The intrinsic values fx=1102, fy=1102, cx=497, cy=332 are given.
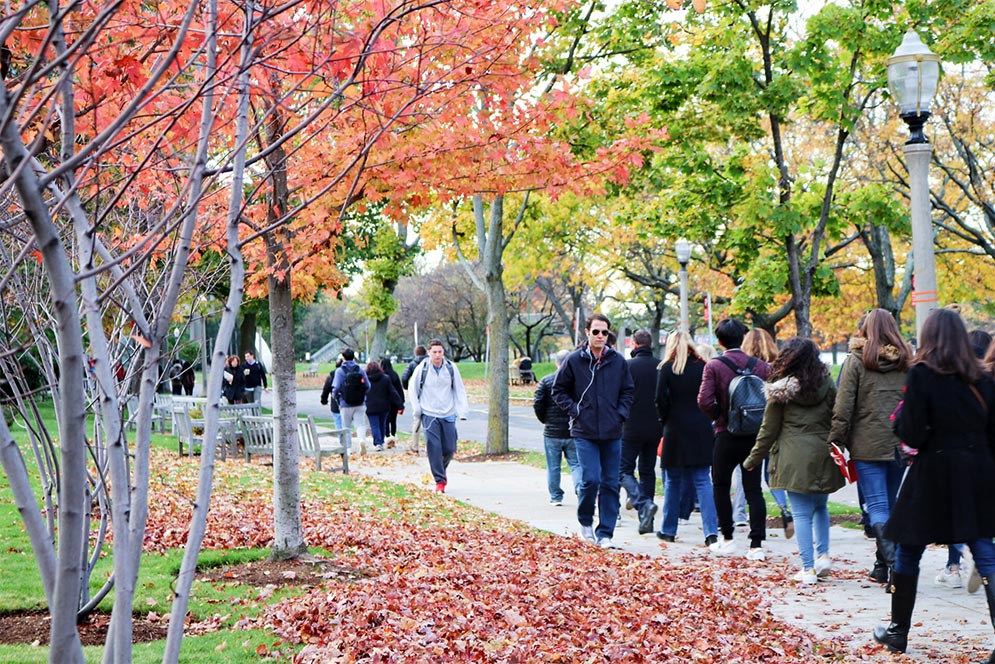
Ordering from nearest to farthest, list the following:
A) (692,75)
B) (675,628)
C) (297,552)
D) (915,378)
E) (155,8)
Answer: (155,8) → (915,378) → (675,628) → (297,552) → (692,75)

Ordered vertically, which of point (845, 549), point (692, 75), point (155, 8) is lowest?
point (845, 549)

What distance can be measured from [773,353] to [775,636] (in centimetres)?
413

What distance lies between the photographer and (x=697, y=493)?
1053 centimetres

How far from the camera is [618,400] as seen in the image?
10055mm

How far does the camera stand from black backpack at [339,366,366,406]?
67.5 ft

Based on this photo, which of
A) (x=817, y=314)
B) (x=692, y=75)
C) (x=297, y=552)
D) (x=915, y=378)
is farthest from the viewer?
(x=817, y=314)

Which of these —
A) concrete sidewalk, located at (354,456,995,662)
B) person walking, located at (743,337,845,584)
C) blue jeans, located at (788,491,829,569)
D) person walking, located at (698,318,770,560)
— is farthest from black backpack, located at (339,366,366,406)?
blue jeans, located at (788,491,829,569)

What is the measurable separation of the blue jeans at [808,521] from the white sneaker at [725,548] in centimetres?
123

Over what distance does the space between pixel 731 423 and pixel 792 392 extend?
118 centimetres

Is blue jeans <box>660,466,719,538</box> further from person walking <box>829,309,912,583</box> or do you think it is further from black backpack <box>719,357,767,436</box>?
person walking <box>829,309,912,583</box>

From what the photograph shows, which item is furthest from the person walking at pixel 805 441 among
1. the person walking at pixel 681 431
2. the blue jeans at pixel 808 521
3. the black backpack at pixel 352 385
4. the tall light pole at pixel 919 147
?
the black backpack at pixel 352 385

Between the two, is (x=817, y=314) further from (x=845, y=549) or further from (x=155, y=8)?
(x=155, y=8)

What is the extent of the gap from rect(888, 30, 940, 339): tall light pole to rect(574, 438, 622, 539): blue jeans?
2961 mm

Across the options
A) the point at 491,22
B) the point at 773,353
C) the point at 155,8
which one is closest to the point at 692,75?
the point at 773,353
